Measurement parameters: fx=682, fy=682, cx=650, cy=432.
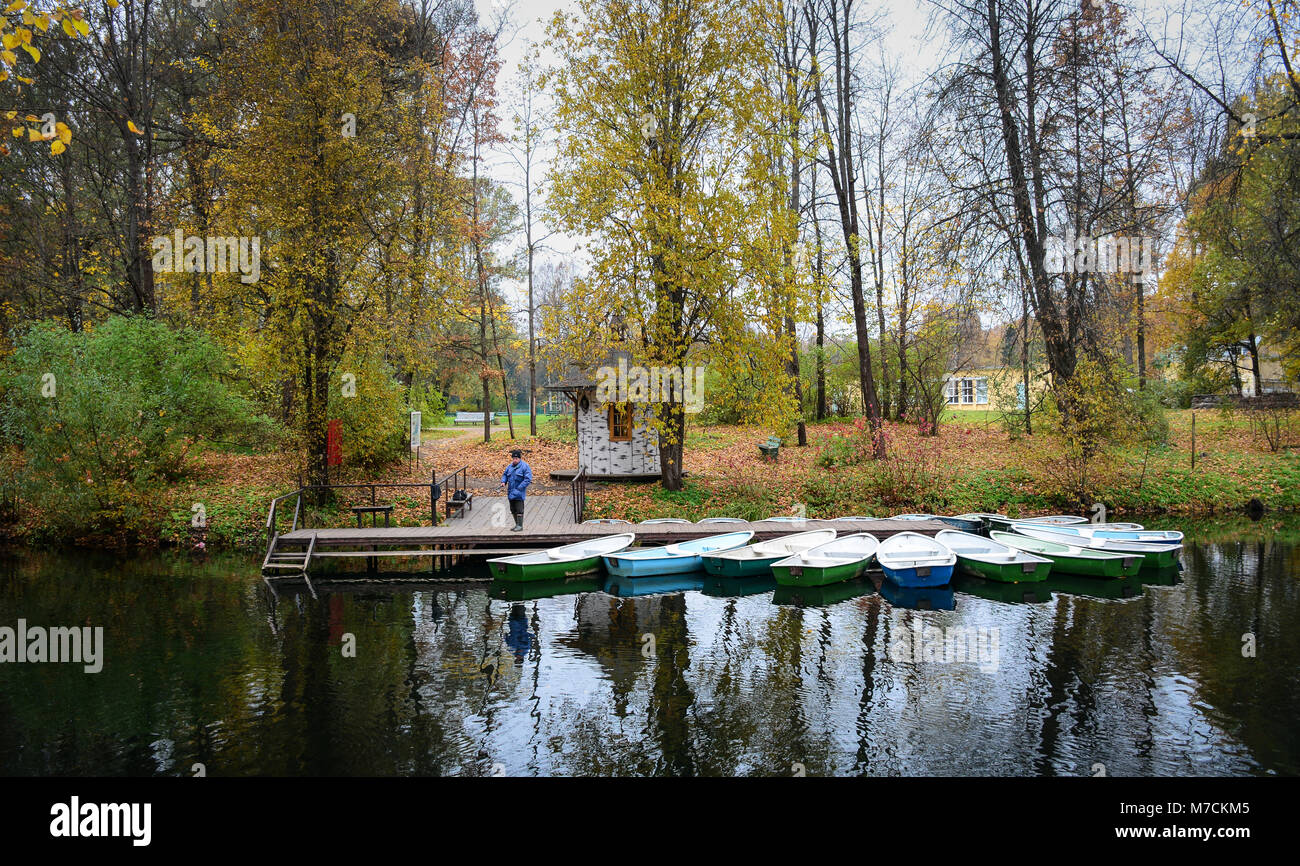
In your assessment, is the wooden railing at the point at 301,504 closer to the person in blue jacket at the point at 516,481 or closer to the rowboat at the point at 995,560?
the person in blue jacket at the point at 516,481

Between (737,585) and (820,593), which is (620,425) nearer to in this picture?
(737,585)

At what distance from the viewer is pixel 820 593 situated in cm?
1387

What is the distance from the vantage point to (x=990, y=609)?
12.6 m

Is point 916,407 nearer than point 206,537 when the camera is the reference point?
No

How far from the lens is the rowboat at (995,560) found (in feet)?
44.3

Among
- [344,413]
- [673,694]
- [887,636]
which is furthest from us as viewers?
[344,413]

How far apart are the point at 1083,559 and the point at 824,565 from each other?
219 inches

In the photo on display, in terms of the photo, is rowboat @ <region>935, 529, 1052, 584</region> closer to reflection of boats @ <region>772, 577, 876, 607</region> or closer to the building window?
reflection of boats @ <region>772, 577, 876, 607</region>

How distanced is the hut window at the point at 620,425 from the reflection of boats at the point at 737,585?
24.1 ft

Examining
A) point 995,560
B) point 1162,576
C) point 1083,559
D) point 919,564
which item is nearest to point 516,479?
point 919,564

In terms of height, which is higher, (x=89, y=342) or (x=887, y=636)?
(x=89, y=342)
